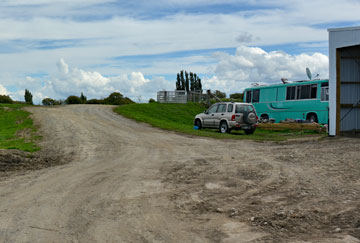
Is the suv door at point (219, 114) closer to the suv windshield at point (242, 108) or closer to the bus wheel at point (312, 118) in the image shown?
the suv windshield at point (242, 108)

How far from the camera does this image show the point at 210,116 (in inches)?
932

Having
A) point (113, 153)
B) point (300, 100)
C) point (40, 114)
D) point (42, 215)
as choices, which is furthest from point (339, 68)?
point (40, 114)

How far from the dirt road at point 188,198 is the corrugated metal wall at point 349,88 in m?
8.32

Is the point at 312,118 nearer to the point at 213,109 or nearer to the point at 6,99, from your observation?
the point at 213,109

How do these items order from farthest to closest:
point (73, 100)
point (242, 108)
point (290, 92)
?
point (73, 100) → point (290, 92) → point (242, 108)

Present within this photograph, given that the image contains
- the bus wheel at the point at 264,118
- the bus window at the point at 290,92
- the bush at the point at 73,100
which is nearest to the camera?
the bus window at the point at 290,92

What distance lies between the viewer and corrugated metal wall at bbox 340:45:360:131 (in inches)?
805

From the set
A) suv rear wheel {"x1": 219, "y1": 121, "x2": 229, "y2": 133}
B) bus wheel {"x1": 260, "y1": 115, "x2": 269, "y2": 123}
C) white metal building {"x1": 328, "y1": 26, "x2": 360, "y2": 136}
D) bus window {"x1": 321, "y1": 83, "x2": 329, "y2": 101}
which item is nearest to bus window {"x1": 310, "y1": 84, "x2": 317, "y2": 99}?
bus window {"x1": 321, "y1": 83, "x2": 329, "y2": 101}

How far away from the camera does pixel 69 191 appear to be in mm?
7844

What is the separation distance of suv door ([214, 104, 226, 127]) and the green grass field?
1032 cm

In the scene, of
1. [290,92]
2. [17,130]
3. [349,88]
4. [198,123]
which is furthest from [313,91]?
[17,130]

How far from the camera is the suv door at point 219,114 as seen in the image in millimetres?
22766

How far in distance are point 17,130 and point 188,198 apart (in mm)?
16443

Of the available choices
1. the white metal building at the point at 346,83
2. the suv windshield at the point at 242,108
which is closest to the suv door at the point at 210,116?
the suv windshield at the point at 242,108
